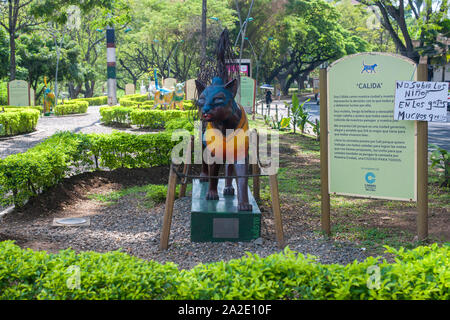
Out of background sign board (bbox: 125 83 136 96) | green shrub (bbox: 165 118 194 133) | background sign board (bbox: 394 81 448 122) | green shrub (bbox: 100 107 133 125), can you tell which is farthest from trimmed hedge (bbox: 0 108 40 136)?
background sign board (bbox: 125 83 136 96)

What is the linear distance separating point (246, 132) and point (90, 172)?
4.56 m

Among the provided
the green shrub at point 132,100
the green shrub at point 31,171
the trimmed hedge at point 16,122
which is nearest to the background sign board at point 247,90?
the trimmed hedge at point 16,122

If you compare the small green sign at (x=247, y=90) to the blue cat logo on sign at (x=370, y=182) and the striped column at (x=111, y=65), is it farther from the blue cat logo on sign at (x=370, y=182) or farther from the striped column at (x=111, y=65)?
the blue cat logo on sign at (x=370, y=182)

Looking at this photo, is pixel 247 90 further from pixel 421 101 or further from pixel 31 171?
pixel 421 101

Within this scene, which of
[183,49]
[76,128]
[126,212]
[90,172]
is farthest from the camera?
[183,49]

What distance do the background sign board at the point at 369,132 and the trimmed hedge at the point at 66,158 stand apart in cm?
438

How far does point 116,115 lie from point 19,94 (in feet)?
22.2

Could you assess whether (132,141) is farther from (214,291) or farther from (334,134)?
(214,291)

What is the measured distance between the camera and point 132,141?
414 inches

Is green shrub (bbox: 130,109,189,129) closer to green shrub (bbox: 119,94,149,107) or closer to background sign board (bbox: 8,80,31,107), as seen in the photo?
background sign board (bbox: 8,80,31,107)

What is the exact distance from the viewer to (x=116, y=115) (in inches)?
907

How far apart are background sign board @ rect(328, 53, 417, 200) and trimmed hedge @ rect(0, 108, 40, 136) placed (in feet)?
45.0
